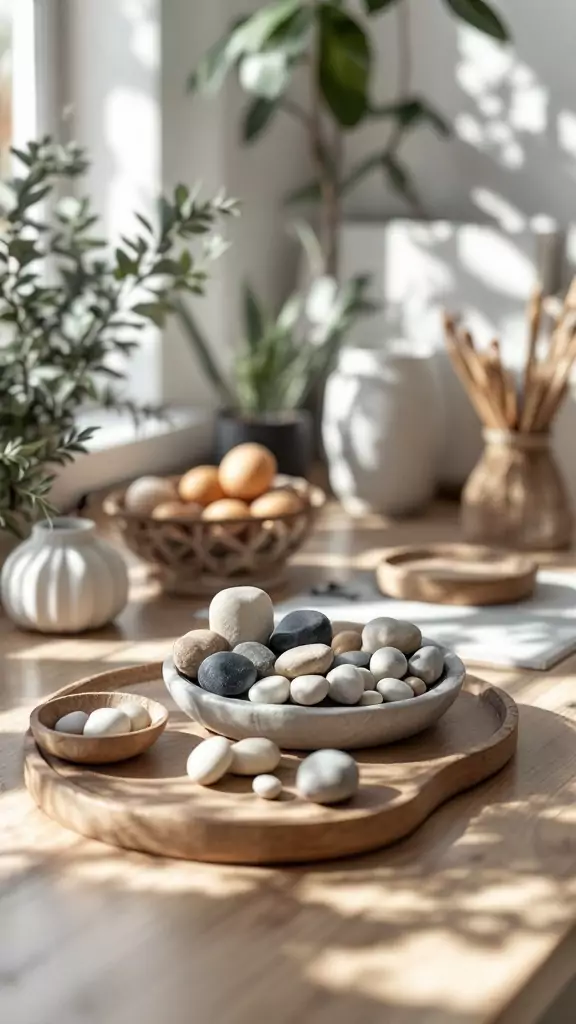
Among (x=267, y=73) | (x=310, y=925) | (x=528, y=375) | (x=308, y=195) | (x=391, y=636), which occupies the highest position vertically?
(x=267, y=73)

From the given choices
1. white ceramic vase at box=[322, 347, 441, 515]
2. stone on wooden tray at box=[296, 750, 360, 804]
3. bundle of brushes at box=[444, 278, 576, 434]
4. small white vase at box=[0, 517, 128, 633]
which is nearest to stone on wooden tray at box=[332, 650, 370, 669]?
stone on wooden tray at box=[296, 750, 360, 804]

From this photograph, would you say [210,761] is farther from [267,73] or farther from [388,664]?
[267,73]

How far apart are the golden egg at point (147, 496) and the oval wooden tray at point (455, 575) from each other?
0.24 metres

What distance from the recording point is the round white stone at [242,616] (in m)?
1.12

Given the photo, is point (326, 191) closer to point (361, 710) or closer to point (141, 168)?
point (141, 168)

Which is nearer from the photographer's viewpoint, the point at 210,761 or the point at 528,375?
the point at 210,761

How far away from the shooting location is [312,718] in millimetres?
1027

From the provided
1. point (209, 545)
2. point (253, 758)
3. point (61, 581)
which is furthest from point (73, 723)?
point (209, 545)

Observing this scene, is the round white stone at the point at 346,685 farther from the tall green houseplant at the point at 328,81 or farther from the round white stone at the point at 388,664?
the tall green houseplant at the point at 328,81

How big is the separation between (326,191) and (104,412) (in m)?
0.45

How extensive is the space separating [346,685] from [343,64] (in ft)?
3.93

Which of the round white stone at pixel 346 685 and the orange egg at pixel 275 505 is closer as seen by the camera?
the round white stone at pixel 346 685

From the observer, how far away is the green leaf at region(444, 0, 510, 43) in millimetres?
1850

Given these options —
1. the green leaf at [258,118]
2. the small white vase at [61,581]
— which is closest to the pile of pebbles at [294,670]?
the small white vase at [61,581]
